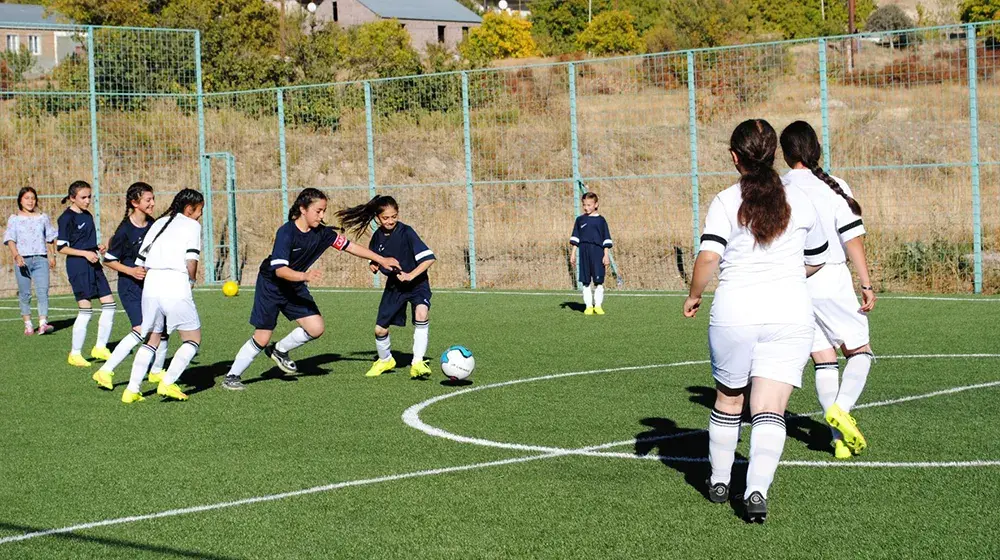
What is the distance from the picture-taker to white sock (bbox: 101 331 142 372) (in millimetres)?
11055

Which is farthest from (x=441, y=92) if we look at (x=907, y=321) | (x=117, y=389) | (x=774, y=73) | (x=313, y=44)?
(x=313, y=44)

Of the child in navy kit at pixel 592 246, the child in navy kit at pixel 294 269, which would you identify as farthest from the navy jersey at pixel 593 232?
the child in navy kit at pixel 294 269

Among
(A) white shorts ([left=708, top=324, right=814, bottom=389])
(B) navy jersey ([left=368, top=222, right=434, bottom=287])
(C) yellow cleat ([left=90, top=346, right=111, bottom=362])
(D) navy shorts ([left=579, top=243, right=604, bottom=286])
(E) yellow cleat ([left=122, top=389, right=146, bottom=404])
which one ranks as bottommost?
(E) yellow cleat ([left=122, top=389, right=146, bottom=404])

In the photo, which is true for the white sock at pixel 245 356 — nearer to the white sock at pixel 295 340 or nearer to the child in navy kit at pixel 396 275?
the white sock at pixel 295 340

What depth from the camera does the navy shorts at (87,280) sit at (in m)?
13.8

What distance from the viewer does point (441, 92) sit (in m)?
24.5

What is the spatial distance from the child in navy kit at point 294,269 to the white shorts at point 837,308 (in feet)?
14.6

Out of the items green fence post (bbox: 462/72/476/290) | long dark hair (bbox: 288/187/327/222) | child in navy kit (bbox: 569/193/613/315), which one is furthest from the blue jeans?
green fence post (bbox: 462/72/476/290)

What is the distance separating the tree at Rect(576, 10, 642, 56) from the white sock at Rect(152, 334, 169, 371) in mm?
57596

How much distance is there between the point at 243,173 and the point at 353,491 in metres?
23.9

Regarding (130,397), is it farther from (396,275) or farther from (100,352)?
(100,352)

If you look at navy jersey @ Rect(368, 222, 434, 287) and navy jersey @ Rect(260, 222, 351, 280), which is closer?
navy jersey @ Rect(260, 222, 351, 280)

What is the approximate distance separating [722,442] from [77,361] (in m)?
8.97

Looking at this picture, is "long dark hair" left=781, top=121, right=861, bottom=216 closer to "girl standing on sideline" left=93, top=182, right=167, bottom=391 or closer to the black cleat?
the black cleat
